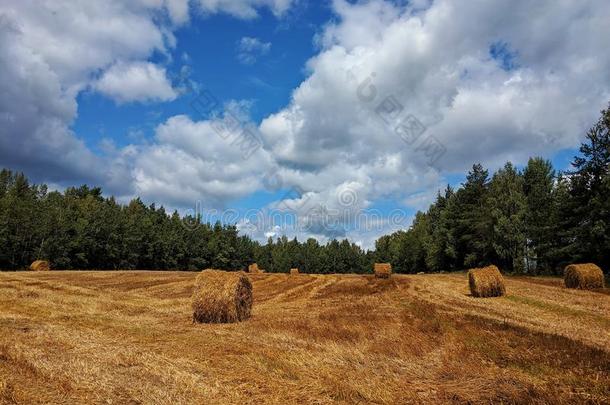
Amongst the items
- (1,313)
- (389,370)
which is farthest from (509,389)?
(1,313)

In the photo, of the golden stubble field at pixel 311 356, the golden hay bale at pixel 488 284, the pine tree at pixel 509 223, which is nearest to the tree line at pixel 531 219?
the pine tree at pixel 509 223

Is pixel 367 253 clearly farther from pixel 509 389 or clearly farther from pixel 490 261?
pixel 509 389

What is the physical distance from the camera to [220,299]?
663 inches

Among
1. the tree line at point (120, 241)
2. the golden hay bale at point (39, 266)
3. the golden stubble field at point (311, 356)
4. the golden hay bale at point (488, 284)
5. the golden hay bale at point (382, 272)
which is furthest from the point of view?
the tree line at point (120, 241)

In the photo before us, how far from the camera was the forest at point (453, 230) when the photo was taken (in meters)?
43.7

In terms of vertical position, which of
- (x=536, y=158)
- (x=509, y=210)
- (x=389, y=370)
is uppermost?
(x=536, y=158)

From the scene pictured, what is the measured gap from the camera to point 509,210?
203ft

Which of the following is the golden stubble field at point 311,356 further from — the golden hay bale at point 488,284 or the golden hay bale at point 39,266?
the golden hay bale at point 39,266

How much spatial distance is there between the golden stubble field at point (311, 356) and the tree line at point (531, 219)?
2750 cm

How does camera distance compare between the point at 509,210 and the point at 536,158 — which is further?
the point at 536,158

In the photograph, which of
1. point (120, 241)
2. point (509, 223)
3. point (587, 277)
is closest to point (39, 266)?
point (120, 241)

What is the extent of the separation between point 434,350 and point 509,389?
A: 11.2 ft

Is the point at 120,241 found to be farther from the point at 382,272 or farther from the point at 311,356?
the point at 311,356

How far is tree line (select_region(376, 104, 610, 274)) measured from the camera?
138 ft
